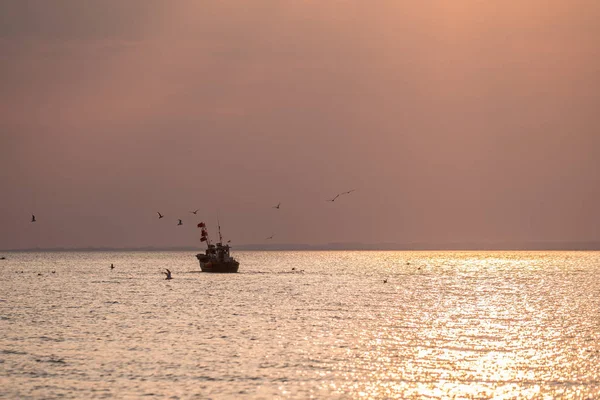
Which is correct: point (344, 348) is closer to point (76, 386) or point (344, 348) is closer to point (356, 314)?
point (76, 386)

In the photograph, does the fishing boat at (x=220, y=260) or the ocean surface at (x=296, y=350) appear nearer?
the ocean surface at (x=296, y=350)

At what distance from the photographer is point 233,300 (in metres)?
99.7

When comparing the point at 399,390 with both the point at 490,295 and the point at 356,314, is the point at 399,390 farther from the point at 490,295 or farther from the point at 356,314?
the point at 490,295

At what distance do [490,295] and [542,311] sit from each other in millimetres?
30795

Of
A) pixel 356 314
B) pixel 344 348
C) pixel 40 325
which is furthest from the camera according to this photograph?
pixel 356 314

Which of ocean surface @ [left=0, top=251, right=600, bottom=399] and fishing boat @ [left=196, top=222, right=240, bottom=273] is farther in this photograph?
fishing boat @ [left=196, top=222, right=240, bottom=273]

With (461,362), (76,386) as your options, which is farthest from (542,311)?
(76,386)

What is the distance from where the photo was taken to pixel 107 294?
115m

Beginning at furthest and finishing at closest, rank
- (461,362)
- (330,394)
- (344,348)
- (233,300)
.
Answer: (233,300)
(344,348)
(461,362)
(330,394)

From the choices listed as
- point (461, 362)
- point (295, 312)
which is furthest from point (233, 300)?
point (461, 362)

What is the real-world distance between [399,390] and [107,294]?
83.5m

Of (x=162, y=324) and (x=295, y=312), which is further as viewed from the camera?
(x=295, y=312)

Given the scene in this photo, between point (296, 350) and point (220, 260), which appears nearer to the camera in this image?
point (296, 350)

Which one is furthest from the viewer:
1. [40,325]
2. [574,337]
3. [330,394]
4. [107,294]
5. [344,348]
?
[107,294]
